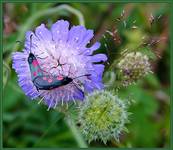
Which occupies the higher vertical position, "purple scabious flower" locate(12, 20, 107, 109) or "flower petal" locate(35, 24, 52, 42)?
"flower petal" locate(35, 24, 52, 42)

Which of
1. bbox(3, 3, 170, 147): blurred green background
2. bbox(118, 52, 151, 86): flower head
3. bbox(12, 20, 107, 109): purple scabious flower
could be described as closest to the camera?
bbox(12, 20, 107, 109): purple scabious flower

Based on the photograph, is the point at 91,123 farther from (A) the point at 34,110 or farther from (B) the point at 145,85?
(B) the point at 145,85

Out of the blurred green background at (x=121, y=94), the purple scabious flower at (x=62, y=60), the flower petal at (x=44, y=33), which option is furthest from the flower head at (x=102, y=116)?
the blurred green background at (x=121, y=94)

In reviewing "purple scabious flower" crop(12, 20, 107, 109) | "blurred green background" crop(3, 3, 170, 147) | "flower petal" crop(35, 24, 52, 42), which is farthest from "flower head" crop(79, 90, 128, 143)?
"blurred green background" crop(3, 3, 170, 147)

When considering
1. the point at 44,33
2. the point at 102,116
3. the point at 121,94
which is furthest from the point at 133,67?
the point at 121,94

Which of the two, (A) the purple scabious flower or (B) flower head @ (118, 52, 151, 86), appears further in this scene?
(B) flower head @ (118, 52, 151, 86)

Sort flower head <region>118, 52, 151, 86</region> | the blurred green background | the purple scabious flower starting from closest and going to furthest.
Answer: the purple scabious flower < flower head <region>118, 52, 151, 86</region> < the blurred green background

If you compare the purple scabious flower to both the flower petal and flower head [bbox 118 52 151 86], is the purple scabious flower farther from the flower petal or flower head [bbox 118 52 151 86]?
flower head [bbox 118 52 151 86]

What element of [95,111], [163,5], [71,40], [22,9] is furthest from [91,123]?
[163,5]

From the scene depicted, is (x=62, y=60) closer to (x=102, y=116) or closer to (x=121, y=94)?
(x=102, y=116)
